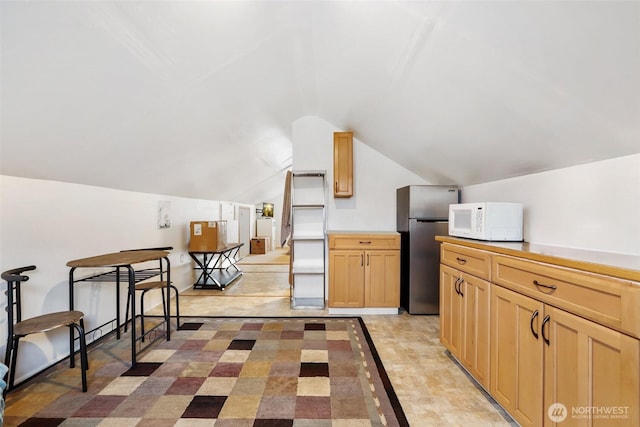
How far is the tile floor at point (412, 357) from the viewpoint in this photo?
1.64 metres

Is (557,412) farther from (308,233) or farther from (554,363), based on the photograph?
(308,233)

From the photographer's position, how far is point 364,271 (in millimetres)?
3207

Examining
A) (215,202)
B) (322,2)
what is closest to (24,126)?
(322,2)

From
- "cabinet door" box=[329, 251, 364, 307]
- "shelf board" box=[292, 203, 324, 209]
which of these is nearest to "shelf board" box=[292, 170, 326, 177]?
"shelf board" box=[292, 203, 324, 209]

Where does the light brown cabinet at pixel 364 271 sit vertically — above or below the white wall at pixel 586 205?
below

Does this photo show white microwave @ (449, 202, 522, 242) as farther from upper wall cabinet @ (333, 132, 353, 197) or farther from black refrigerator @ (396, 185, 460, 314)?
upper wall cabinet @ (333, 132, 353, 197)

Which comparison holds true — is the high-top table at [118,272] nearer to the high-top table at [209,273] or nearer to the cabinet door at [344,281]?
the high-top table at [209,273]

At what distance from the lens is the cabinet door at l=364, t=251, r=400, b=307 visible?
3.20m

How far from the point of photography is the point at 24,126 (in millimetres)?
1604

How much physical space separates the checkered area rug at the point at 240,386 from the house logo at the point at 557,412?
0.70 meters

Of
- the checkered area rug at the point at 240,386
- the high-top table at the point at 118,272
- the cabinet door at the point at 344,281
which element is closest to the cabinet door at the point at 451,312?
the checkered area rug at the point at 240,386

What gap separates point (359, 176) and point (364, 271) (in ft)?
4.09

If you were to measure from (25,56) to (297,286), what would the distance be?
303cm

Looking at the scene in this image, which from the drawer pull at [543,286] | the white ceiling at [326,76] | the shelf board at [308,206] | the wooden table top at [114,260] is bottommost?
the wooden table top at [114,260]
